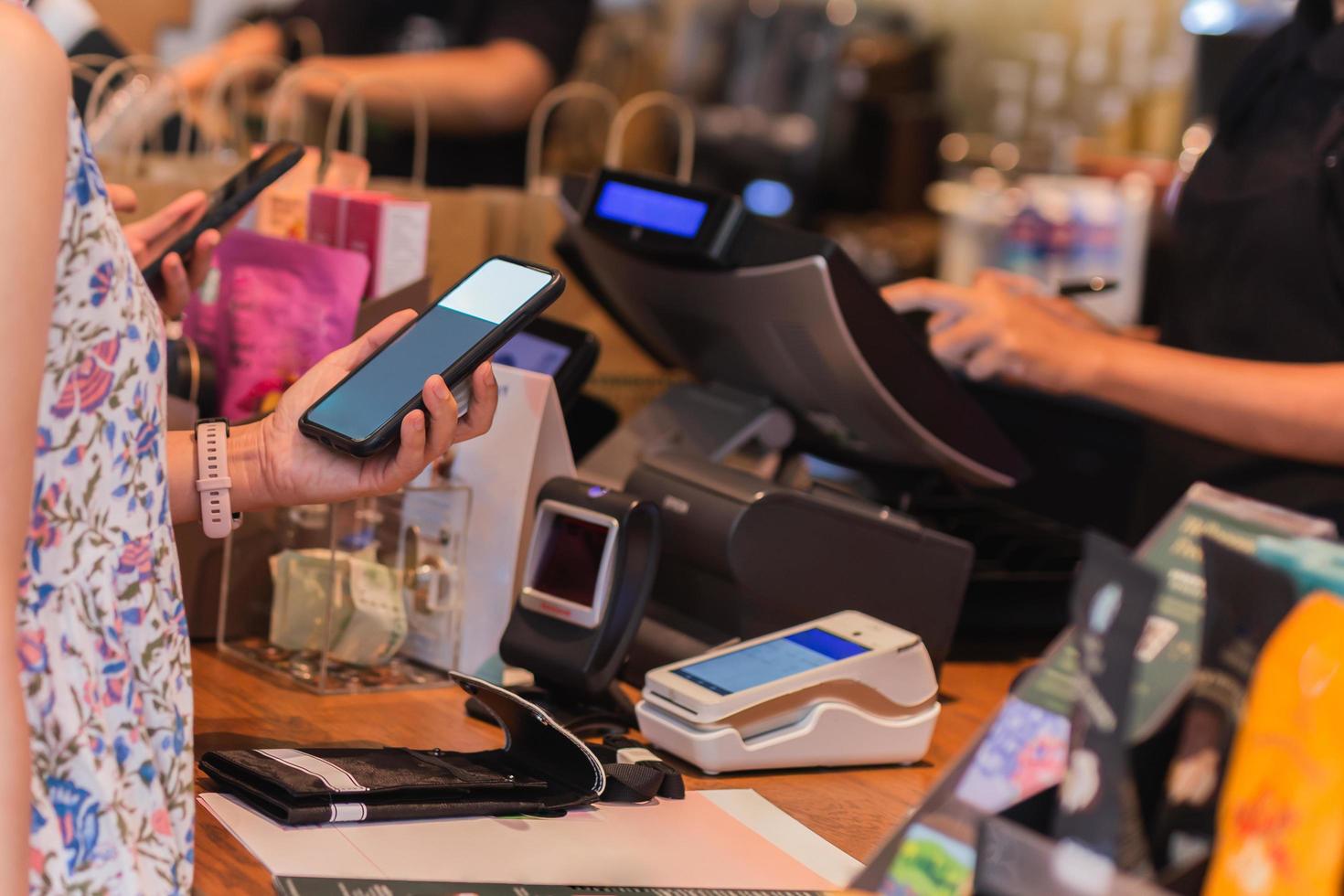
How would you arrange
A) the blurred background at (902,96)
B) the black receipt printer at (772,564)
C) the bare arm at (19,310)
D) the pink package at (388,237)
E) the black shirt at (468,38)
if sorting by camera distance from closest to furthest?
the bare arm at (19,310)
the black receipt printer at (772,564)
the pink package at (388,237)
the black shirt at (468,38)
the blurred background at (902,96)

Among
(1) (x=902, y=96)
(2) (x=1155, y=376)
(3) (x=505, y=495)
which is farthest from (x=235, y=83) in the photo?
(1) (x=902, y=96)

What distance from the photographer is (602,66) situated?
573cm

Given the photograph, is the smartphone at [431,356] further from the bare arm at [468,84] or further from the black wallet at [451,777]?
the bare arm at [468,84]

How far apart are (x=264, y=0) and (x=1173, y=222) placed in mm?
3279

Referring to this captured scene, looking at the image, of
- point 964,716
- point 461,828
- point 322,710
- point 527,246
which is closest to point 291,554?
point 322,710

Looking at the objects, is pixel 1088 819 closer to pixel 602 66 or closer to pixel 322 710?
pixel 322 710

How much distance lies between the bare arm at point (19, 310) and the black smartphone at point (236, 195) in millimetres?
769

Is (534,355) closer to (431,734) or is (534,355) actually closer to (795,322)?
(795,322)

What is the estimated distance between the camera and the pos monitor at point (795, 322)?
1.46m

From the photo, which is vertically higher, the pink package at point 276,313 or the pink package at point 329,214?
the pink package at point 329,214

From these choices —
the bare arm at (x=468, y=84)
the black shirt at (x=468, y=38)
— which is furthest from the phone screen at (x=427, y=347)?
the black shirt at (x=468, y=38)

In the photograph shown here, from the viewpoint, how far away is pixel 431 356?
119cm

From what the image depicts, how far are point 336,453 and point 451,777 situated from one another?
9.9 inches

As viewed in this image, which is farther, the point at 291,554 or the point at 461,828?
the point at 291,554
